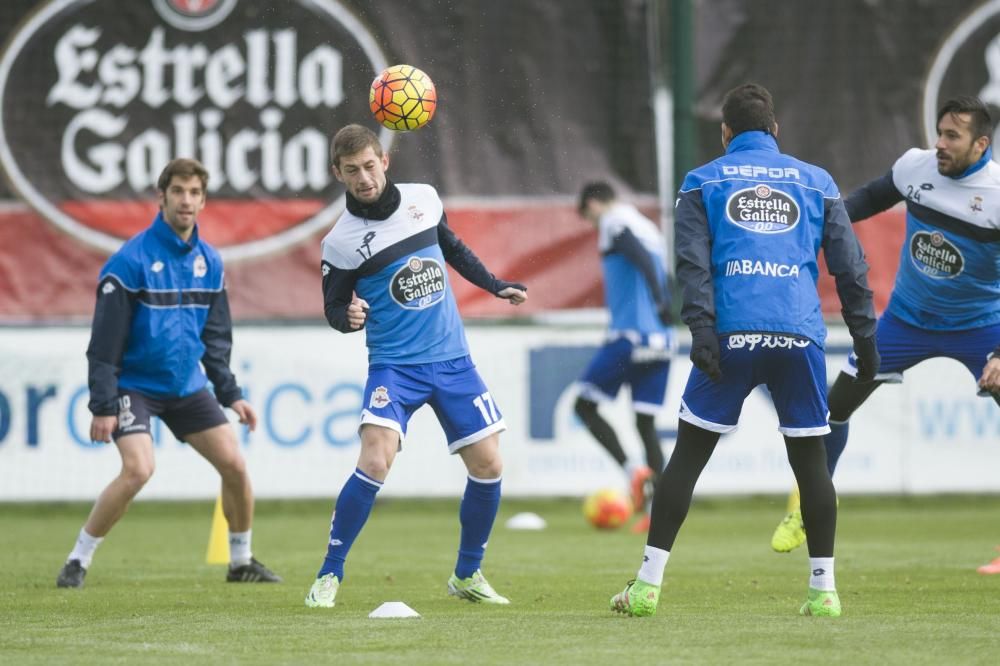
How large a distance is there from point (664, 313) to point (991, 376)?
5.34m

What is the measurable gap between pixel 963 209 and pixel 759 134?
1920 mm

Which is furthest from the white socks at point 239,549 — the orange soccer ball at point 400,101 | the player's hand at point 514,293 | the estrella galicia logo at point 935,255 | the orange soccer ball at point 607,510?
the orange soccer ball at point 607,510

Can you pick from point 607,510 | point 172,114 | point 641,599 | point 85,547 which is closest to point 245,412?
point 85,547

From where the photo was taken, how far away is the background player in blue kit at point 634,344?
43.0ft

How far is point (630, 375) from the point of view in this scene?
521 inches

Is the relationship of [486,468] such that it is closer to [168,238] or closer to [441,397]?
[441,397]

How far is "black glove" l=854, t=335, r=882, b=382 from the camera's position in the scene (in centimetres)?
682

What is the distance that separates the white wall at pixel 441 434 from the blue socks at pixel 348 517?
700 centimetres

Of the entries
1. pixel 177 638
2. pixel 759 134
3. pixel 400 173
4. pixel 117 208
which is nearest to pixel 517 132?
pixel 400 173

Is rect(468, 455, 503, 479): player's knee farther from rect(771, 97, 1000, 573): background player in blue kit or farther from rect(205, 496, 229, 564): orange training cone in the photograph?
rect(205, 496, 229, 564): orange training cone

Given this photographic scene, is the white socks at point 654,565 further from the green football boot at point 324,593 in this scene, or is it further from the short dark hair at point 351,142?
the short dark hair at point 351,142

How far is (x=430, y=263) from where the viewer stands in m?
7.76

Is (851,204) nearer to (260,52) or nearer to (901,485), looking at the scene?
(901,485)

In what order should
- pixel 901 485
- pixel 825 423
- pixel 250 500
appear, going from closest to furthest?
pixel 825 423, pixel 250 500, pixel 901 485
